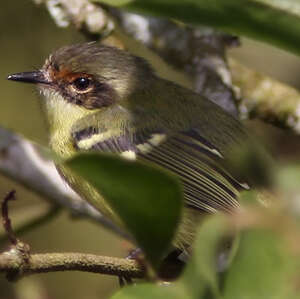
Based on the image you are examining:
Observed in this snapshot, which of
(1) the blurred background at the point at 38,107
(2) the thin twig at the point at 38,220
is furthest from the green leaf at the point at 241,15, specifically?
(1) the blurred background at the point at 38,107

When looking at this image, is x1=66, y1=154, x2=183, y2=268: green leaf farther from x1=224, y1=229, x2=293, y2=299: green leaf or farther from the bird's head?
the bird's head

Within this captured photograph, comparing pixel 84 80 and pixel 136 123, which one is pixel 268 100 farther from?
pixel 84 80

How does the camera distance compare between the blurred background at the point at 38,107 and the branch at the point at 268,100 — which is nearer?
the branch at the point at 268,100

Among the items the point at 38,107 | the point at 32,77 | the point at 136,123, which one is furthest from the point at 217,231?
the point at 38,107

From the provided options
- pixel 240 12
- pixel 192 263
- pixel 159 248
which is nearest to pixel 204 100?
pixel 240 12

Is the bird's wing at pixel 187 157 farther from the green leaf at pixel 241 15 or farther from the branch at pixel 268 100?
the green leaf at pixel 241 15

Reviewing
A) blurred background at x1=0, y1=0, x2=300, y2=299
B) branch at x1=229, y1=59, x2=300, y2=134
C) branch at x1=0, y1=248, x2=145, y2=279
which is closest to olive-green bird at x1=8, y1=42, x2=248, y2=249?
branch at x1=229, y1=59, x2=300, y2=134
